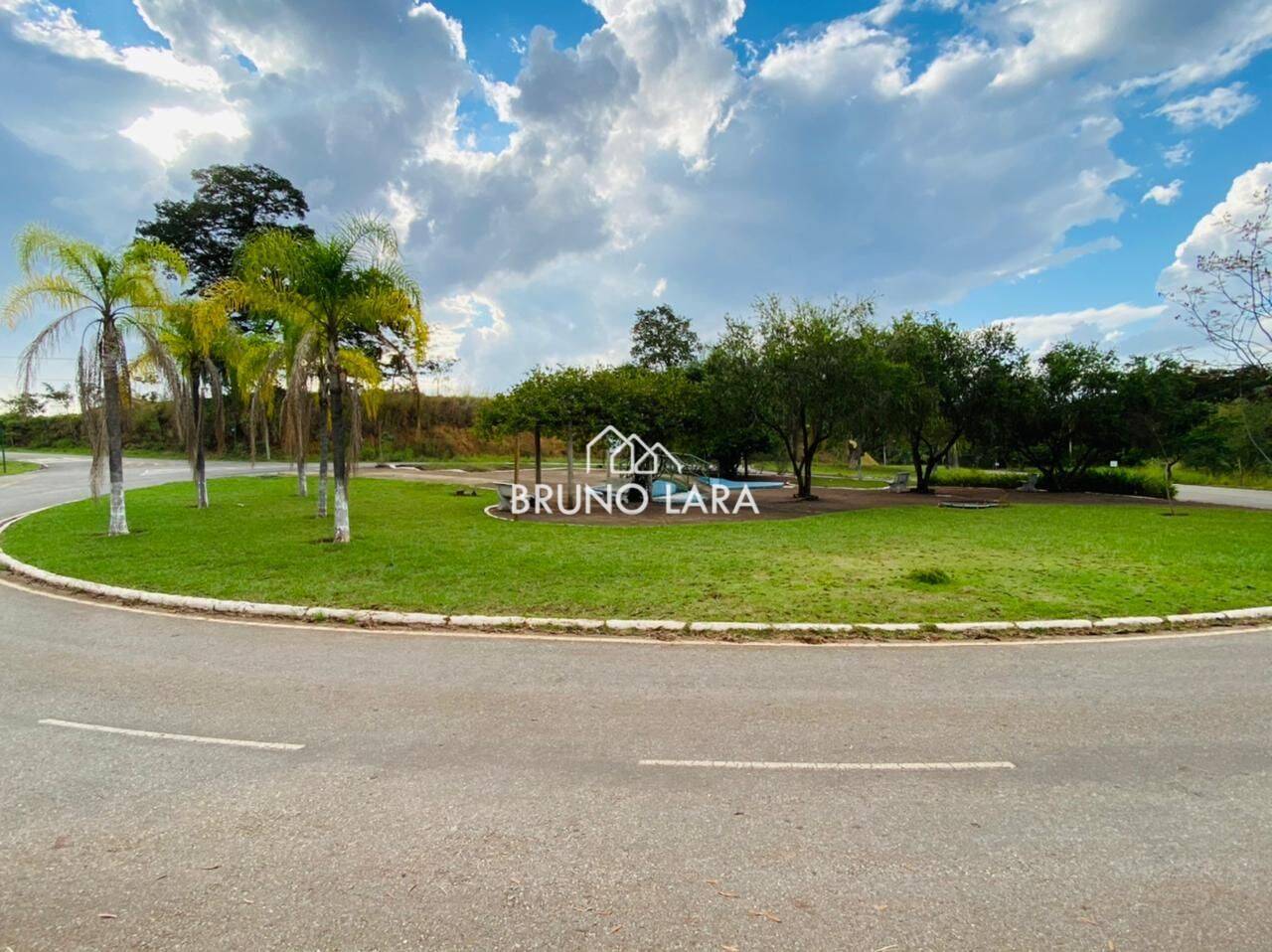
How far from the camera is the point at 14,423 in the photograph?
59.0 metres

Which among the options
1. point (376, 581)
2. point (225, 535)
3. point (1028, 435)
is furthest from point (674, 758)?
point (1028, 435)

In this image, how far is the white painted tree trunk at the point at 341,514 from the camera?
12242 millimetres

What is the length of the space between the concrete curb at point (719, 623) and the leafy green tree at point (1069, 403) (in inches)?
820

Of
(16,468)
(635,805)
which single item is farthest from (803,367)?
(16,468)

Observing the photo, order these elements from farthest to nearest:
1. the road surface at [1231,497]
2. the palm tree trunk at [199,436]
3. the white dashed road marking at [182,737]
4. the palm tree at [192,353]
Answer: the road surface at [1231,497] < the palm tree trunk at [199,436] < the palm tree at [192,353] < the white dashed road marking at [182,737]

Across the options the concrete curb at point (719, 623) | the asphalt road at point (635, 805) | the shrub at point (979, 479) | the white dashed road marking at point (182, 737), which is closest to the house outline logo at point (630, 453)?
the concrete curb at point (719, 623)

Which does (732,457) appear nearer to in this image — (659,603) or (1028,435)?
(1028,435)

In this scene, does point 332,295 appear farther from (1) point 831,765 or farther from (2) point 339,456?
(1) point 831,765

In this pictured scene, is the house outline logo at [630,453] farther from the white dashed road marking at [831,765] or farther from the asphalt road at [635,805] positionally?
the white dashed road marking at [831,765]

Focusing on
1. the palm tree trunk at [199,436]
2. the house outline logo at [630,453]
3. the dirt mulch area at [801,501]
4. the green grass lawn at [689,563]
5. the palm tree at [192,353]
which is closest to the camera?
the green grass lawn at [689,563]

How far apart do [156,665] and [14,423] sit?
75.4m

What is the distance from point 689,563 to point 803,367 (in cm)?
1289

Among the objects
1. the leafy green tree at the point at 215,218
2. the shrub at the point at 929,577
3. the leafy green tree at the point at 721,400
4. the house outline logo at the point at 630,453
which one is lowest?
the shrub at the point at 929,577

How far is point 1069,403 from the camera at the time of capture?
25906mm
